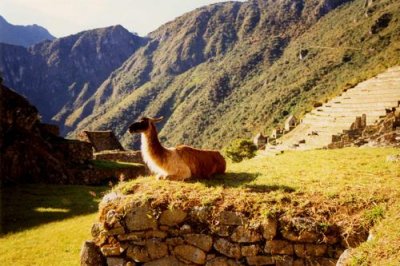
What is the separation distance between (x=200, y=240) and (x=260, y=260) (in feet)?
3.42

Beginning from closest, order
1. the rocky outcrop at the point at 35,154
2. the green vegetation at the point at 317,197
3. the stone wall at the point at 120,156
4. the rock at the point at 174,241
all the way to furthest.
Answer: the green vegetation at the point at 317,197, the rock at the point at 174,241, the rocky outcrop at the point at 35,154, the stone wall at the point at 120,156

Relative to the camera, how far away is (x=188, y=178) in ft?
27.3

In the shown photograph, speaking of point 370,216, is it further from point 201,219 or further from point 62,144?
point 62,144

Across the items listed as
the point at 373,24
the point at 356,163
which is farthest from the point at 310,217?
the point at 373,24

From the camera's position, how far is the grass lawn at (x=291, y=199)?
6133mm

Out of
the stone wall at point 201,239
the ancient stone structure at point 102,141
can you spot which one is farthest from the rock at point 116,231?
the ancient stone structure at point 102,141

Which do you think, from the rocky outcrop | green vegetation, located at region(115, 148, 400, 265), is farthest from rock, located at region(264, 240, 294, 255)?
the rocky outcrop

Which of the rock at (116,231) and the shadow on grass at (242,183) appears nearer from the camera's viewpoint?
the rock at (116,231)

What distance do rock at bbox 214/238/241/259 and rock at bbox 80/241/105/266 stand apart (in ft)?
7.02

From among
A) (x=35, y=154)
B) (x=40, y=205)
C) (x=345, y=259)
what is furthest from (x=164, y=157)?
(x=35, y=154)

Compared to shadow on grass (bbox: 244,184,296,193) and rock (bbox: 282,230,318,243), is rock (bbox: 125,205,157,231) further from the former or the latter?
rock (bbox: 282,230,318,243)

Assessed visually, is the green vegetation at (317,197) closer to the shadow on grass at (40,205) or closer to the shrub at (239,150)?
the shadow on grass at (40,205)

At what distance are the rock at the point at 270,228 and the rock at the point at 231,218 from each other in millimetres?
392

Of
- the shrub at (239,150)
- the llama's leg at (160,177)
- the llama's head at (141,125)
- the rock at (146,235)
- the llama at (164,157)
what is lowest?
the shrub at (239,150)
